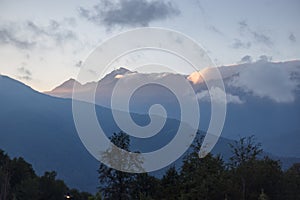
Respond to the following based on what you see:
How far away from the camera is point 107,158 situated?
118 ft

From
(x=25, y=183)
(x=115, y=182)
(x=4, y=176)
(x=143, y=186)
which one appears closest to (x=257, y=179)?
(x=115, y=182)

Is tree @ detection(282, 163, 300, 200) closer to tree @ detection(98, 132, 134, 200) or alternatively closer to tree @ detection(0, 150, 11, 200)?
tree @ detection(98, 132, 134, 200)

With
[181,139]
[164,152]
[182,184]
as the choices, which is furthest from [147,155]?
[182,184]

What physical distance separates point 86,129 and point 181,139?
36.6 feet

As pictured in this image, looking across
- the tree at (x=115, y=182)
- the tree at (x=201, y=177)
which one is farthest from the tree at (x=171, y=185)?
the tree at (x=115, y=182)

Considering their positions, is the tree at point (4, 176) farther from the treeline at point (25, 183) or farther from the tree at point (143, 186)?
the tree at point (143, 186)

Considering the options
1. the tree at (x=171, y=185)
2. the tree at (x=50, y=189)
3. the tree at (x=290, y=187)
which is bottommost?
the tree at (x=290, y=187)

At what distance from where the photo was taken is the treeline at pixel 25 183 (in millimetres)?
49312

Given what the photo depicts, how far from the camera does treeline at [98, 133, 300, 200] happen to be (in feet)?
90.0

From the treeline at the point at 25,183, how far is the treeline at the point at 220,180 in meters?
16.5

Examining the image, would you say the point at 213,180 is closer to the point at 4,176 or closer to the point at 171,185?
the point at 171,185

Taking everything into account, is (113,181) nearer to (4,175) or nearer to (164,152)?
(164,152)

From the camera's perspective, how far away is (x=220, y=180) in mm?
27828

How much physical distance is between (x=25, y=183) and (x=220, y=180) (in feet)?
93.8
